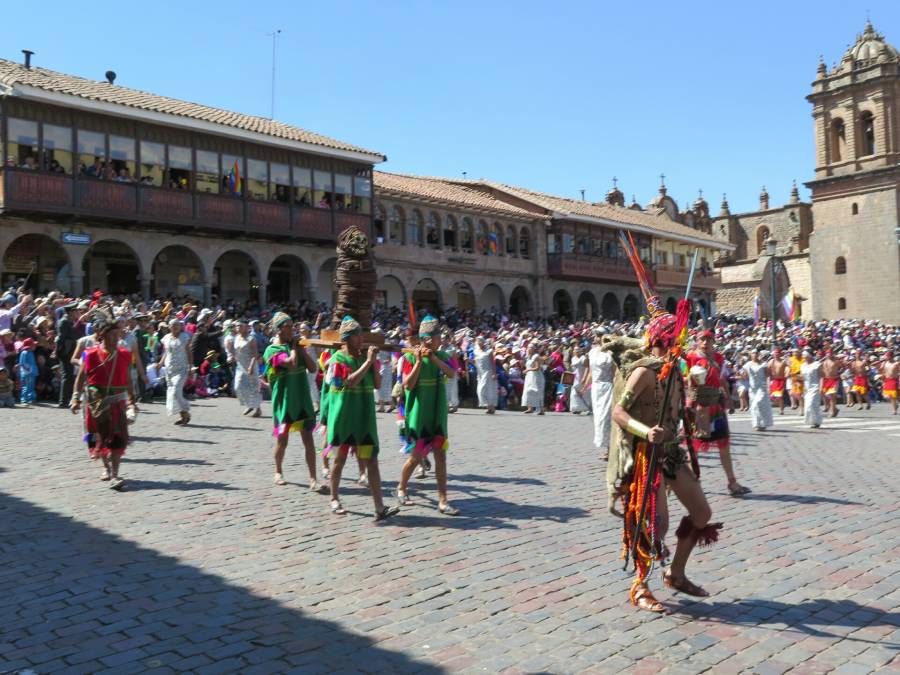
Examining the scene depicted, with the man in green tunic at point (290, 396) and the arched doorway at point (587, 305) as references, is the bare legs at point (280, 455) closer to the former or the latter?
the man in green tunic at point (290, 396)

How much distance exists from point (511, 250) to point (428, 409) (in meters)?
32.1

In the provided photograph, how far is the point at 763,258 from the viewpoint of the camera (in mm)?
62688

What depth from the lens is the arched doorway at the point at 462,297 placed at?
36.6 m

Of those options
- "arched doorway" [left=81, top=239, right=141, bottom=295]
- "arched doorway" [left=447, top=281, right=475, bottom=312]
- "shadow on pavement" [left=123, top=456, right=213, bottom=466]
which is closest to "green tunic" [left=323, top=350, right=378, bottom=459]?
"shadow on pavement" [left=123, top=456, right=213, bottom=466]

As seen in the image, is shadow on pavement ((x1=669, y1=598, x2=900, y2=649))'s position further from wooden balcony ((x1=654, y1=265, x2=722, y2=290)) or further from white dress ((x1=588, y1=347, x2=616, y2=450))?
wooden balcony ((x1=654, y1=265, x2=722, y2=290))

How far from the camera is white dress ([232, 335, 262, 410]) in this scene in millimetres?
14359

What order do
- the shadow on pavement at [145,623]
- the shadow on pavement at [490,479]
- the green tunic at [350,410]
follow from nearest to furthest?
1. the shadow on pavement at [145,623]
2. the green tunic at [350,410]
3. the shadow on pavement at [490,479]

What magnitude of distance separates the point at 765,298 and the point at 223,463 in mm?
55903

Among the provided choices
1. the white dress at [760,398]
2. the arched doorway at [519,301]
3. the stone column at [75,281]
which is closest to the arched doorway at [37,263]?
the stone column at [75,281]

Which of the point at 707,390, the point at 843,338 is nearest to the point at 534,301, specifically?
the point at 843,338

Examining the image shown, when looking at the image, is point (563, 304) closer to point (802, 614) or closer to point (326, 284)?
point (326, 284)

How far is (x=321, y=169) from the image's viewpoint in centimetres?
2970

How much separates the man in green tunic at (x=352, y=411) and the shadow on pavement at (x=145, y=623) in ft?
5.73

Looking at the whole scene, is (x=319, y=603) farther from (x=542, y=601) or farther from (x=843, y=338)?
(x=843, y=338)
